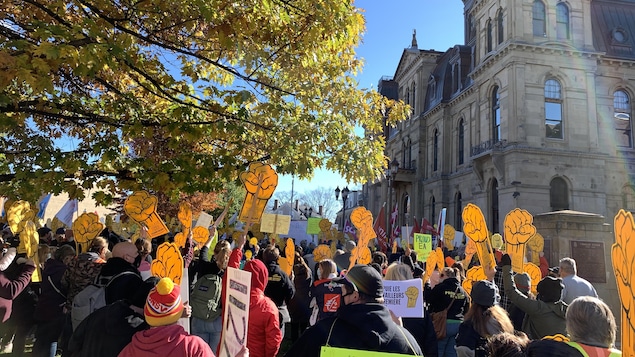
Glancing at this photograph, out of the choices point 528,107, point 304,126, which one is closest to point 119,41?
point 304,126

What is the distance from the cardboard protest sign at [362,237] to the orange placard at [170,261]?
3414 millimetres

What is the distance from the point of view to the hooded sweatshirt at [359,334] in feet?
8.41

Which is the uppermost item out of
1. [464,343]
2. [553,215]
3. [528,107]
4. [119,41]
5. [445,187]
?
[528,107]

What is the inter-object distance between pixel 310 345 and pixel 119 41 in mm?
3896

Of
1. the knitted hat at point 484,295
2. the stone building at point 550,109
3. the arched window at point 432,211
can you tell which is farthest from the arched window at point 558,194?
the knitted hat at point 484,295

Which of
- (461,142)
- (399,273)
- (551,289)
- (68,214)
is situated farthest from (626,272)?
(461,142)

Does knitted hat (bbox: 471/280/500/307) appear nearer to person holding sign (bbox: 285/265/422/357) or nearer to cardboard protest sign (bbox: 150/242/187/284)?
person holding sign (bbox: 285/265/422/357)

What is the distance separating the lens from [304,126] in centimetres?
608

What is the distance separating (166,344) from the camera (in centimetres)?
271

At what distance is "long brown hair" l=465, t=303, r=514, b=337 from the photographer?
356 cm

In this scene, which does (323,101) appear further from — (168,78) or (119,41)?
(119,41)

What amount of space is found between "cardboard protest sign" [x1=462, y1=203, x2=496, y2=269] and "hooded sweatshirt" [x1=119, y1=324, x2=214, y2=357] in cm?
414

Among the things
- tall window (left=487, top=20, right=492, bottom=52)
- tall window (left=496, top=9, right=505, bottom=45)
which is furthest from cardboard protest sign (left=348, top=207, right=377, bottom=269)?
tall window (left=487, top=20, right=492, bottom=52)

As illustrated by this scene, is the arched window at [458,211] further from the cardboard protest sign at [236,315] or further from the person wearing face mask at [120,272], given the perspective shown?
the cardboard protest sign at [236,315]
